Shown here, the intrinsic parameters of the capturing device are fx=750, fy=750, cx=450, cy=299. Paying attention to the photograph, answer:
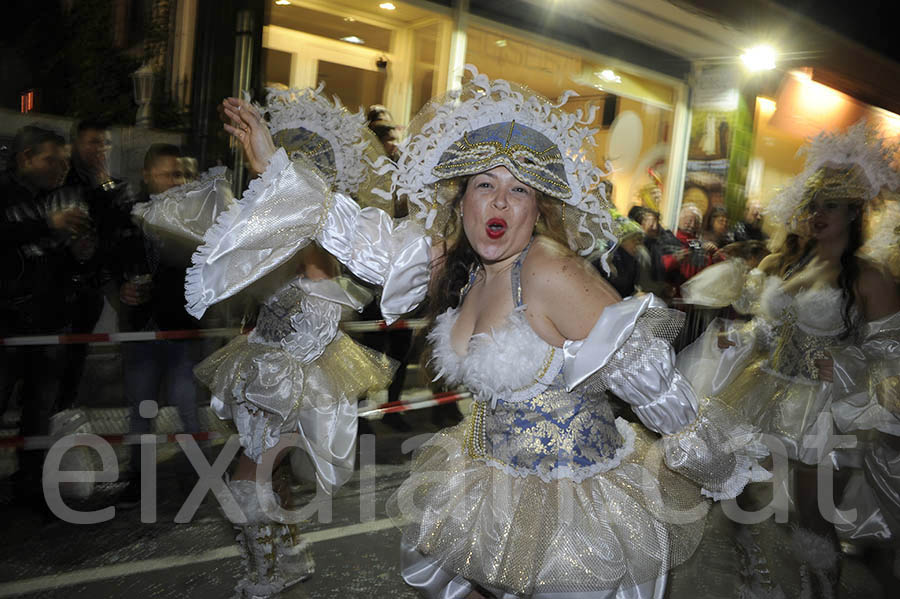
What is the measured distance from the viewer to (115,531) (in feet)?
13.1

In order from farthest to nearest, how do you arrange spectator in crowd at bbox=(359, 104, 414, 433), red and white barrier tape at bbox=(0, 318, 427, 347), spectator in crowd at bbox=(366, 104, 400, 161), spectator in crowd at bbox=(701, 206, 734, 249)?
1. spectator in crowd at bbox=(701, 206, 734, 249)
2. spectator in crowd at bbox=(359, 104, 414, 433)
3. spectator in crowd at bbox=(366, 104, 400, 161)
4. red and white barrier tape at bbox=(0, 318, 427, 347)

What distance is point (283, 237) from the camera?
7.48ft

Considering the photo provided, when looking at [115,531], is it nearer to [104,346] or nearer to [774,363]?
[104,346]

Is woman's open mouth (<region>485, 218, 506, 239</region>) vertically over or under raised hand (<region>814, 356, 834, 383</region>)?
over

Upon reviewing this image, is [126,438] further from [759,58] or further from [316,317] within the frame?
[759,58]

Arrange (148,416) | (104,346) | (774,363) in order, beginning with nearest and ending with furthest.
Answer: (774,363), (148,416), (104,346)

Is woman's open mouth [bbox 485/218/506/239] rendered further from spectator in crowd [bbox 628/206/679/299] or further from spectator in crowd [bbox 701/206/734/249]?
spectator in crowd [bbox 701/206/734/249]

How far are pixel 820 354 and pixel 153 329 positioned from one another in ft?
13.4

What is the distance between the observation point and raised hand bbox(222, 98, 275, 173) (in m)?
2.29

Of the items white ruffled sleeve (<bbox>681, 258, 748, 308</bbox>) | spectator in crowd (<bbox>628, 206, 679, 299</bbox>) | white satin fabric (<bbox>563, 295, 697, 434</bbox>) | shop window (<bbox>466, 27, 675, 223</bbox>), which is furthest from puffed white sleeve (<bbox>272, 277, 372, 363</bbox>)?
shop window (<bbox>466, 27, 675, 223</bbox>)

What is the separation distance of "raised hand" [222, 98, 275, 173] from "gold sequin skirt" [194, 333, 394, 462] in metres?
1.39

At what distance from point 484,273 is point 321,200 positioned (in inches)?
22.6

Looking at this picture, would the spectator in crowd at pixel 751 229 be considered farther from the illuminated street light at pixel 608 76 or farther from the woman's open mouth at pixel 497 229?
the woman's open mouth at pixel 497 229

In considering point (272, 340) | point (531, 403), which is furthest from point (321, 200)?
point (272, 340)
